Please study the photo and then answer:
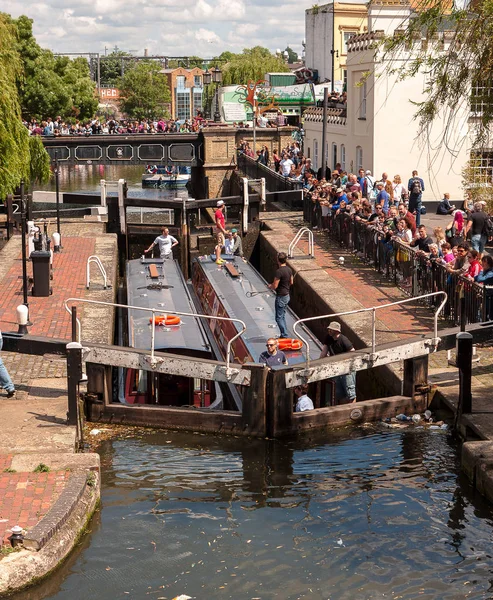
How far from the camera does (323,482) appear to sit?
527 inches

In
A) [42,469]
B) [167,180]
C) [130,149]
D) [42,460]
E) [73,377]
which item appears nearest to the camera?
[42,469]

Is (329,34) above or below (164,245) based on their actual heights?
above

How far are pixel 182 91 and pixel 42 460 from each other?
155 m

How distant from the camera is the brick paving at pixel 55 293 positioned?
19250mm

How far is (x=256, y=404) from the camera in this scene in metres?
14.8

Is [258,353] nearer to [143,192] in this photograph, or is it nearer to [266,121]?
[266,121]

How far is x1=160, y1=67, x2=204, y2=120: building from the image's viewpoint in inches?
6363

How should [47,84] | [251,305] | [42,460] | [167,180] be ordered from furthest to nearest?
[47,84]
[167,180]
[251,305]
[42,460]

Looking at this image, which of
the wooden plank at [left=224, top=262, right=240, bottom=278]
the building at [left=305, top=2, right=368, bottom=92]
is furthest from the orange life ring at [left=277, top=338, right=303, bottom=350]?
the building at [left=305, top=2, right=368, bottom=92]

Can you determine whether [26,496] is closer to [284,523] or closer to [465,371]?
[284,523]

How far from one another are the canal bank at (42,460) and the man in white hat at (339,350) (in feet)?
13.8

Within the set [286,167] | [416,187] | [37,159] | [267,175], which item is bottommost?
[416,187]

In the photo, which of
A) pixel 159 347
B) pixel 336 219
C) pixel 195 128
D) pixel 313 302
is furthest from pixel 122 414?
pixel 195 128

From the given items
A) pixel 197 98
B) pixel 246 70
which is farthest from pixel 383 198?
pixel 197 98
